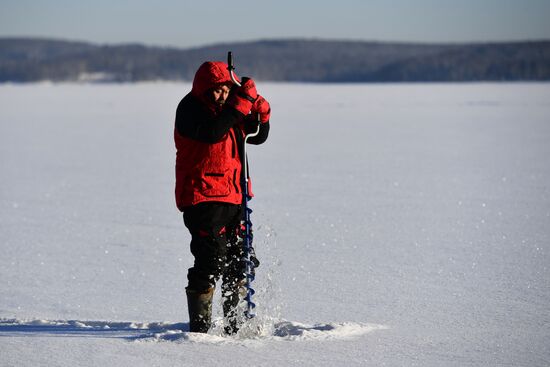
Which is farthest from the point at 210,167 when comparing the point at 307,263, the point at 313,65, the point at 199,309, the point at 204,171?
the point at 313,65

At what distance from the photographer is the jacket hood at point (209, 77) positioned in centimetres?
303

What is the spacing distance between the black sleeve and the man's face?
77 mm

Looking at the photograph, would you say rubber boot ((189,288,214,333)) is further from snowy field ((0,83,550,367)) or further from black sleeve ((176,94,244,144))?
black sleeve ((176,94,244,144))

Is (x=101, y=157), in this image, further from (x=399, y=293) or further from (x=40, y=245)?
(x=399, y=293)

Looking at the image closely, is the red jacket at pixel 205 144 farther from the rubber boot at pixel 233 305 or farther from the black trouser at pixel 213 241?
the rubber boot at pixel 233 305

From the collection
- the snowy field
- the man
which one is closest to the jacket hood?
the man

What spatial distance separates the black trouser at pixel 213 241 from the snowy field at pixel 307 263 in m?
0.25

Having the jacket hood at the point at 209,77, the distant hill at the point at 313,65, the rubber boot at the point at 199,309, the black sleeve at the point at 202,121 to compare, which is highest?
the distant hill at the point at 313,65

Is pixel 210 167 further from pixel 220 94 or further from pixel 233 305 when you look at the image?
pixel 233 305

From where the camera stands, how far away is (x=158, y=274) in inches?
182

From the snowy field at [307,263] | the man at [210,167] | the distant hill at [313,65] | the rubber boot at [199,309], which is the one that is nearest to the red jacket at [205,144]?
the man at [210,167]

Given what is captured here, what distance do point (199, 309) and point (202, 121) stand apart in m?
0.82

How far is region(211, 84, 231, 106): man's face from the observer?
3.09 meters

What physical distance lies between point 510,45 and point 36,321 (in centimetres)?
12135
